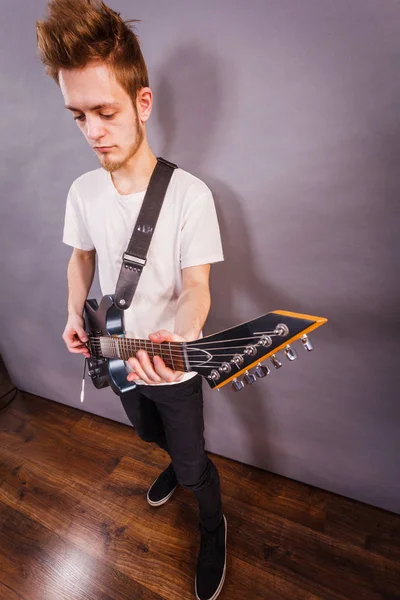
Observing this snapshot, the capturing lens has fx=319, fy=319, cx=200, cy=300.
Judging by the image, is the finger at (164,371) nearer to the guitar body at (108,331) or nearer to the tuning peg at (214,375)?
the tuning peg at (214,375)

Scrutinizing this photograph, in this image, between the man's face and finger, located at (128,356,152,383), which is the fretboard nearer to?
finger, located at (128,356,152,383)

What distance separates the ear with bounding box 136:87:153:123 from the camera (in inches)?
39.8

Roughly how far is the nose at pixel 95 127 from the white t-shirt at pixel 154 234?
19 cm

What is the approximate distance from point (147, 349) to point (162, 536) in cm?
117

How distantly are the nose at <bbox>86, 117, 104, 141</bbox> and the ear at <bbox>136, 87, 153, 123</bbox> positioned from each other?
5.4 inches

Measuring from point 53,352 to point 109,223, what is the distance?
1540mm

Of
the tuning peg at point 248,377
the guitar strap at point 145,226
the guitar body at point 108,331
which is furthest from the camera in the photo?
the guitar body at point 108,331

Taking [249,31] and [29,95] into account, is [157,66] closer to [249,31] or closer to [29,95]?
[249,31]

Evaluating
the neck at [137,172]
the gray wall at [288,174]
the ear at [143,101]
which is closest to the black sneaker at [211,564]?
the gray wall at [288,174]

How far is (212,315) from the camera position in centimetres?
153

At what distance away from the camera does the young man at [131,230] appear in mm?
911

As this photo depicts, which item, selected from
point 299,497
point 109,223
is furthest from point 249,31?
point 299,497

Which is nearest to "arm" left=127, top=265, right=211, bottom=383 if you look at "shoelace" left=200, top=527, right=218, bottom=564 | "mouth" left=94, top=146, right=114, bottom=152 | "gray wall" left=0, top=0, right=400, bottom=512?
"gray wall" left=0, top=0, right=400, bottom=512

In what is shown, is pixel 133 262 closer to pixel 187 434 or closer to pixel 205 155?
pixel 205 155
